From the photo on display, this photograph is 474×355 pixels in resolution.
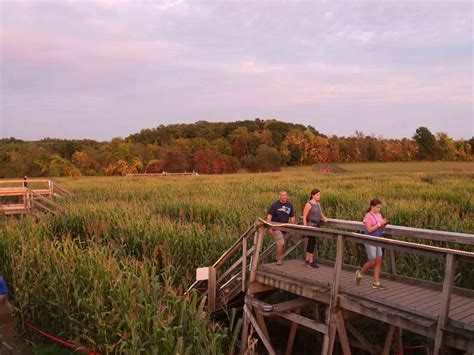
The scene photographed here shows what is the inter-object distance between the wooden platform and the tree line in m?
62.0

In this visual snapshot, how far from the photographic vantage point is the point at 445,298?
4.75m

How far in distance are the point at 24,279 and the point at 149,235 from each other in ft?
9.72

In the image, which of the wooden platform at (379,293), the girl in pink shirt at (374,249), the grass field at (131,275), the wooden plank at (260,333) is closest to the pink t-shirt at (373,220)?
the girl in pink shirt at (374,249)

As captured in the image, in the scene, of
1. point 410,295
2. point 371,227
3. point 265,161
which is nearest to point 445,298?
point 410,295

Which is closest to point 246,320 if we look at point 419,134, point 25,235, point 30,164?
point 25,235

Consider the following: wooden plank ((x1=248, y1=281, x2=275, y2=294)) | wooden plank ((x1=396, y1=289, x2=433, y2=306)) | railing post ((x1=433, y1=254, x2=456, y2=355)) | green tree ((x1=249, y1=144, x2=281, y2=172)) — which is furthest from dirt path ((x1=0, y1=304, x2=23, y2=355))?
green tree ((x1=249, y1=144, x2=281, y2=172))

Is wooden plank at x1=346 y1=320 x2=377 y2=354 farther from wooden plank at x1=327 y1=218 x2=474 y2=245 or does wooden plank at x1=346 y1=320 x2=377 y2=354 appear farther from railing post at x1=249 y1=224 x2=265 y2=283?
railing post at x1=249 y1=224 x2=265 y2=283

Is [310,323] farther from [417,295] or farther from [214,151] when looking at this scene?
[214,151]

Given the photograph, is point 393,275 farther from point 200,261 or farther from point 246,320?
point 200,261

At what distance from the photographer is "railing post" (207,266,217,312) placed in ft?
25.6

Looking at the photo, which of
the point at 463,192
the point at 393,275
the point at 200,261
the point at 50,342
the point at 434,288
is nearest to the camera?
the point at 434,288

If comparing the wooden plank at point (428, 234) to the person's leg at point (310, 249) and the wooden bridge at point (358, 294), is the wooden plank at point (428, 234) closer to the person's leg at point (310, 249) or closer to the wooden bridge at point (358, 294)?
the wooden bridge at point (358, 294)

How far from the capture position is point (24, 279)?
791 cm

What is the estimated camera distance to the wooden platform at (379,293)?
509cm
